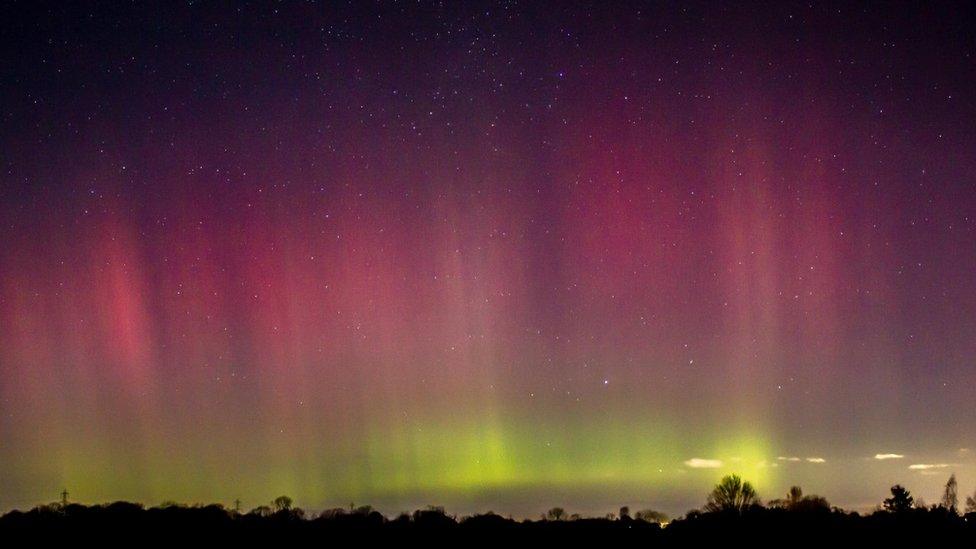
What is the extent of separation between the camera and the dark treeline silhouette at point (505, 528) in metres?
32.5

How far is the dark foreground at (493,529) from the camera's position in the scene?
106 feet

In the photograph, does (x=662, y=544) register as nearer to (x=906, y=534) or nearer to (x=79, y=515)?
(x=906, y=534)

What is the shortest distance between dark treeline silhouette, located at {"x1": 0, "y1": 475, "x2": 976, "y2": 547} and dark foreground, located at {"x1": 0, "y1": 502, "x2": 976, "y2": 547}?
4 centimetres

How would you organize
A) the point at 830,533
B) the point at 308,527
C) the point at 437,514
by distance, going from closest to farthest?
the point at 830,533 < the point at 308,527 < the point at 437,514

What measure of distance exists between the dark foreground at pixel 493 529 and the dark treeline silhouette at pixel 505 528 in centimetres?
4

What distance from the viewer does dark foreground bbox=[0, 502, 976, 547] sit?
3238 centimetres

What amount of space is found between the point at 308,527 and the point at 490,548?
312 inches

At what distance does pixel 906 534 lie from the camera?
107 ft

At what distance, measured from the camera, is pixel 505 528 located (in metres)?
37.5

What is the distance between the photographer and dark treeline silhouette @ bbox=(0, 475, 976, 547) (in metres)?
32.5

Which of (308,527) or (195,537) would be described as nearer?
(195,537)

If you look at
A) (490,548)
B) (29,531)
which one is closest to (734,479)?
(490,548)

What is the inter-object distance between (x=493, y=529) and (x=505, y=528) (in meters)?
0.58

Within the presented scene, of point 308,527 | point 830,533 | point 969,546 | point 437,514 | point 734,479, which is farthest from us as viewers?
point 734,479
